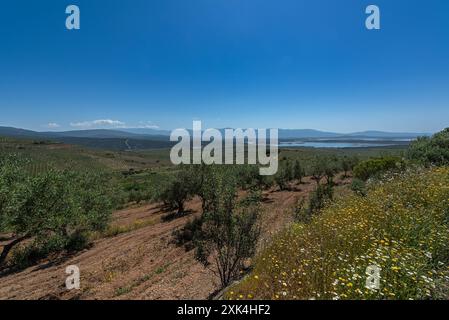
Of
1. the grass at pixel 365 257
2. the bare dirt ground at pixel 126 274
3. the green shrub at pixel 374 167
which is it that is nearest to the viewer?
the grass at pixel 365 257

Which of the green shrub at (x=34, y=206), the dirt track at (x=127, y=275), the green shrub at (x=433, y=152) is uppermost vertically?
the green shrub at (x=433, y=152)

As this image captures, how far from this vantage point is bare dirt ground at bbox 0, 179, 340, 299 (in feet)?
32.9

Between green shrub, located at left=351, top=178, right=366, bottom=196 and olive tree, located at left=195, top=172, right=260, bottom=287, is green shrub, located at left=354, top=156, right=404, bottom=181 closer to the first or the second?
green shrub, located at left=351, top=178, right=366, bottom=196

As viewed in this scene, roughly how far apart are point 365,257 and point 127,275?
1129cm

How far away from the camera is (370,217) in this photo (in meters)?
7.27

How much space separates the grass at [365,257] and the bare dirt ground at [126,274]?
13.9 ft

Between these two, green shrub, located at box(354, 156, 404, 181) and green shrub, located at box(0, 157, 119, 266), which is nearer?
green shrub, located at box(0, 157, 119, 266)

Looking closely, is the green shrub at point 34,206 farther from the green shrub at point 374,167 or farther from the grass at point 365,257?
the green shrub at point 374,167

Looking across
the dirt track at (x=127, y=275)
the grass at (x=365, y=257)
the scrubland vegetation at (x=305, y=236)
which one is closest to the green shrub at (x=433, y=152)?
the scrubland vegetation at (x=305, y=236)

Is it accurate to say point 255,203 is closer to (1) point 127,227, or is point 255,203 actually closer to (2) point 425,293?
(2) point 425,293

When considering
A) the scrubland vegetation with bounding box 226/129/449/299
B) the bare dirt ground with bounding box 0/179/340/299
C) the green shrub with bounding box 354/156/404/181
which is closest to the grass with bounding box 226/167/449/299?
the scrubland vegetation with bounding box 226/129/449/299

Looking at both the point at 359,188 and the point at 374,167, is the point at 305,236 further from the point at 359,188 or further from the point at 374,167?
the point at 374,167

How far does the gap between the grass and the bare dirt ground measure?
13.9 ft

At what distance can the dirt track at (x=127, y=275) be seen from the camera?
10016mm
